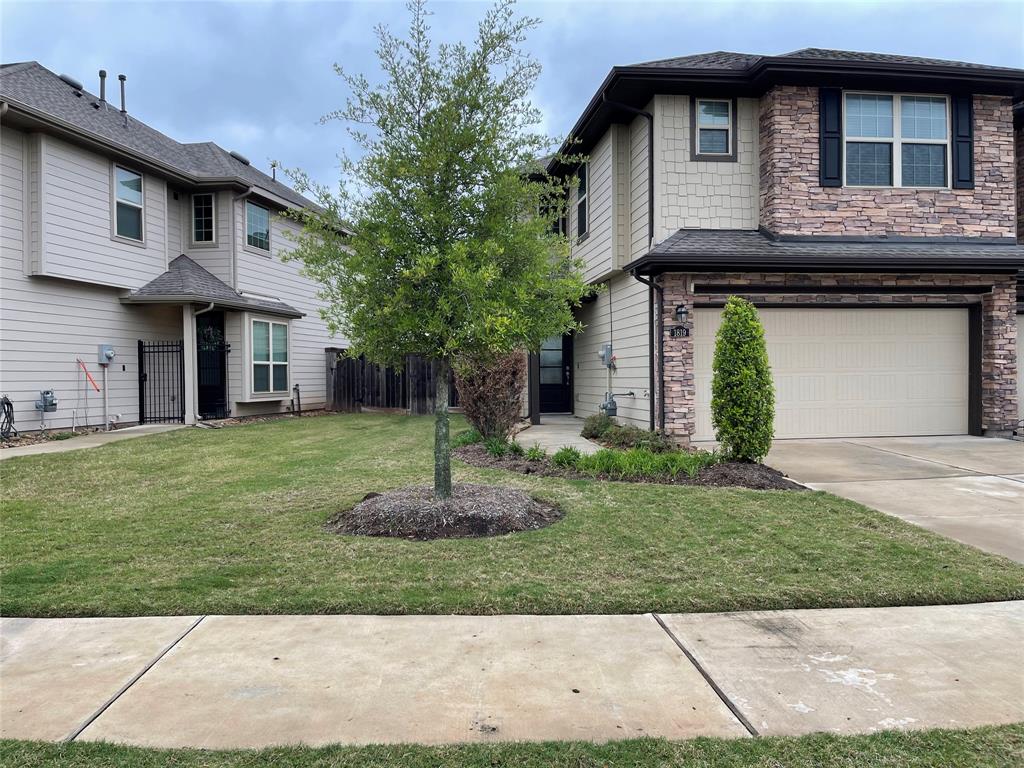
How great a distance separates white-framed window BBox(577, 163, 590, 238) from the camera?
1401cm

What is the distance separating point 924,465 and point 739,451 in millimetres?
2615

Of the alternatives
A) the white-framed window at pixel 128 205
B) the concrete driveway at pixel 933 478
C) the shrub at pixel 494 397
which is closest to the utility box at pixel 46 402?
the white-framed window at pixel 128 205

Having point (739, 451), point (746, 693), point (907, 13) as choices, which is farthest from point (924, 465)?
point (907, 13)

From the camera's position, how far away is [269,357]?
15891 millimetres

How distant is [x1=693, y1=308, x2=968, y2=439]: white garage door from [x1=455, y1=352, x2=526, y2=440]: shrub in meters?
2.97

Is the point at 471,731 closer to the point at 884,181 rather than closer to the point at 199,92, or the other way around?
the point at 884,181

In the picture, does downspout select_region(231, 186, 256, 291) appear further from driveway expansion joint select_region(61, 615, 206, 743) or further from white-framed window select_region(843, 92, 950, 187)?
driveway expansion joint select_region(61, 615, 206, 743)

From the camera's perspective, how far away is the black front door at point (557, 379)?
16484 millimetres

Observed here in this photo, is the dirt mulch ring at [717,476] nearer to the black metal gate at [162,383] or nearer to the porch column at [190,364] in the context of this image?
the porch column at [190,364]

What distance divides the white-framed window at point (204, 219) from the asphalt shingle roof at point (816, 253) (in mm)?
10387

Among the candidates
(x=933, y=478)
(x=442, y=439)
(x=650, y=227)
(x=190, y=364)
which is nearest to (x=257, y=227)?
(x=190, y=364)

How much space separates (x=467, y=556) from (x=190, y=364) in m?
11.0

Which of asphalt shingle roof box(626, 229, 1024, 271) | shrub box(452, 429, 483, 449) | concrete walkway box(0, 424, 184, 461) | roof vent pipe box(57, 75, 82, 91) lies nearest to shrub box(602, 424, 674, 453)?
shrub box(452, 429, 483, 449)

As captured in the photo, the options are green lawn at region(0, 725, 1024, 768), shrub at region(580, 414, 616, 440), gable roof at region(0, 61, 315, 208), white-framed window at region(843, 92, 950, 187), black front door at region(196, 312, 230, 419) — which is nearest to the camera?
green lawn at region(0, 725, 1024, 768)
